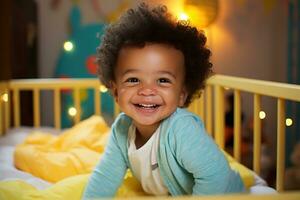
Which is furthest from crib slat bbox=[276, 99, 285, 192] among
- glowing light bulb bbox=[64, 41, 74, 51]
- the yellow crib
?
glowing light bulb bbox=[64, 41, 74, 51]

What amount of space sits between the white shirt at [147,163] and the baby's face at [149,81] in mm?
35

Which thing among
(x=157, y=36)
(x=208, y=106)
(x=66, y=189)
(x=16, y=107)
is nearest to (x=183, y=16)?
(x=157, y=36)

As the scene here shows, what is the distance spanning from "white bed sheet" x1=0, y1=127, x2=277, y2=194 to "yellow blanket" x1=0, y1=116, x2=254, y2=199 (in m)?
0.02

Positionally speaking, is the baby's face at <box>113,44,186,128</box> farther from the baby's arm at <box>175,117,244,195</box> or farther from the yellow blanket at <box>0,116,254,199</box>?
the yellow blanket at <box>0,116,254,199</box>

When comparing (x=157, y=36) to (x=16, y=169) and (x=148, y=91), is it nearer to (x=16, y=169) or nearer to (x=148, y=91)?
(x=148, y=91)

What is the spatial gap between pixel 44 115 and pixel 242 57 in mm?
796

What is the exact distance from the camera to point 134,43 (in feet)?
1.49

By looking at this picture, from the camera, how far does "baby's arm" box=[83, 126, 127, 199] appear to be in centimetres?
56

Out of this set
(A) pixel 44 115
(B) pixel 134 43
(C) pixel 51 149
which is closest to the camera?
(B) pixel 134 43

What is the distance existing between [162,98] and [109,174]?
6.2 inches

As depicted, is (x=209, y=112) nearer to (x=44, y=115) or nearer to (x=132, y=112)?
(x=132, y=112)

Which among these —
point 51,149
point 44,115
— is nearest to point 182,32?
point 51,149

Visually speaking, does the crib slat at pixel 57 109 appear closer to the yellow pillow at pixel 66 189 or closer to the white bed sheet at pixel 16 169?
the white bed sheet at pixel 16 169

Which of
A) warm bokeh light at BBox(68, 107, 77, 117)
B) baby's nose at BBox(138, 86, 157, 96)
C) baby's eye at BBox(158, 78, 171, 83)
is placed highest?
baby's eye at BBox(158, 78, 171, 83)
